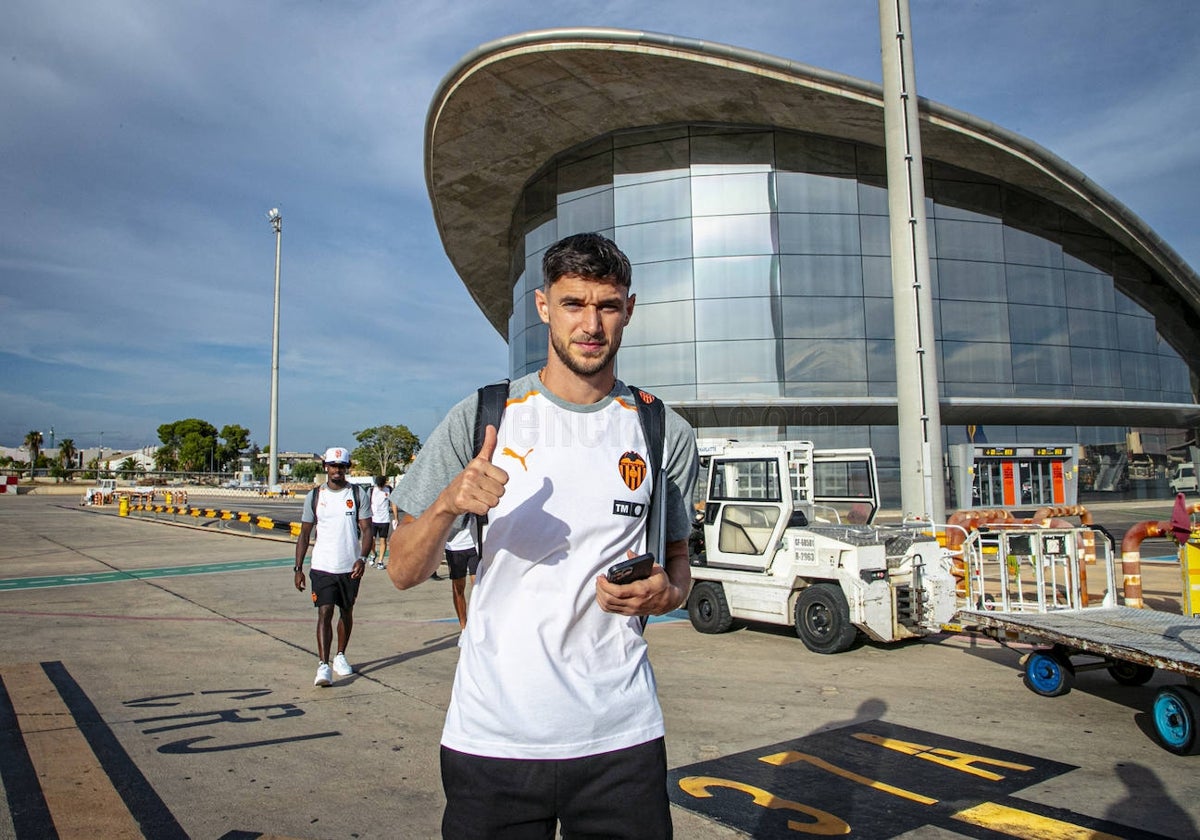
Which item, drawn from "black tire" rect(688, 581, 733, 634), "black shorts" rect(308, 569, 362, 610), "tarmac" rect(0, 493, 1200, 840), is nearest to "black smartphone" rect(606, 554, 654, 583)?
"tarmac" rect(0, 493, 1200, 840)

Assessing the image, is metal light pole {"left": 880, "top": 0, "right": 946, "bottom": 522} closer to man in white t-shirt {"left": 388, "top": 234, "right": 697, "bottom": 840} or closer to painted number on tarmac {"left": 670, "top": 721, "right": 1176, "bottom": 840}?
painted number on tarmac {"left": 670, "top": 721, "right": 1176, "bottom": 840}

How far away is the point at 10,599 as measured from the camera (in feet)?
38.2

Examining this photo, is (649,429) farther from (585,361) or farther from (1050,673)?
(1050,673)

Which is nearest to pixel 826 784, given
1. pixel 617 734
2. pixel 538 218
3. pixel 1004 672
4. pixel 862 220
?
pixel 617 734

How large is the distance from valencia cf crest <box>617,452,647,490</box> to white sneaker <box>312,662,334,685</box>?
18.5 feet

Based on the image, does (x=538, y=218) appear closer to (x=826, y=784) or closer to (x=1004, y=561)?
(x=1004, y=561)

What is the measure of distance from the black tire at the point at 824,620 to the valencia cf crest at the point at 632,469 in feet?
21.8

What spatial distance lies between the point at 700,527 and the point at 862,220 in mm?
24151

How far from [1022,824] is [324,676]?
527 centimetres

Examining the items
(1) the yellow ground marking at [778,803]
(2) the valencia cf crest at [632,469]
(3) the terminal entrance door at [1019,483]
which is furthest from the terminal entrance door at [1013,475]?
(2) the valencia cf crest at [632,469]

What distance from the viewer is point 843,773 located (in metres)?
4.77

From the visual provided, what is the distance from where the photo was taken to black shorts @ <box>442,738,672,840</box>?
6.27 feet

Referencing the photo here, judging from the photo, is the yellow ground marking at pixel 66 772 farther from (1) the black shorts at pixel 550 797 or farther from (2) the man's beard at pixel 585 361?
(2) the man's beard at pixel 585 361

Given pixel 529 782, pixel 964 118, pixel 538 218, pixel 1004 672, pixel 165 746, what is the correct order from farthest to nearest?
pixel 538 218 < pixel 964 118 < pixel 1004 672 < pixel 165 746 < pixel 529 782
